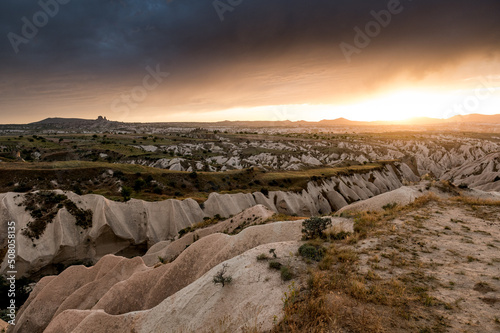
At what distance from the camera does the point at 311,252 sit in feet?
29.2

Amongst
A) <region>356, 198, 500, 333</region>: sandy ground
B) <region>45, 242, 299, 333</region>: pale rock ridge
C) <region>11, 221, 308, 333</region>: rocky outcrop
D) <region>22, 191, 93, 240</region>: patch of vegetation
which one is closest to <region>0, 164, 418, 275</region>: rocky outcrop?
<region>22, 191, 93, 240</region>: patch of vegetation

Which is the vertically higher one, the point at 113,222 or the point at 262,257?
the point at 262,257

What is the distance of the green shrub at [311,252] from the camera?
8.68 m

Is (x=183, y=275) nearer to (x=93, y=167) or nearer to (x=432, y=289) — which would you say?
(x=432, y=289)

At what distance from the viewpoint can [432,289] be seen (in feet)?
21.9

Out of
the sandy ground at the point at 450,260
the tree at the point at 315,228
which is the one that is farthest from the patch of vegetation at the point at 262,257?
the sandy ground at the point at 450,260

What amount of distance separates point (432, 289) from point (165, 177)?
44.9 metres

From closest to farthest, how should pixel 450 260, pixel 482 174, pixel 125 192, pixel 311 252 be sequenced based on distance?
pixel 450 260
pixel 311 252
pixel 125 192
pixel 482 174

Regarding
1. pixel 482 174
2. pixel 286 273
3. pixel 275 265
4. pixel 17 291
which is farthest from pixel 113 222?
pixel 482 174

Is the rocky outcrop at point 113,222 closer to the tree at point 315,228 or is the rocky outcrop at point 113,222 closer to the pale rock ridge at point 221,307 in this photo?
the pale rock ridge at point 221,307

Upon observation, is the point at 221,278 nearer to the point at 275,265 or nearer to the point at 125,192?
the point at 275,265

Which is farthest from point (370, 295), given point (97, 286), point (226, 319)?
point (97, 286)

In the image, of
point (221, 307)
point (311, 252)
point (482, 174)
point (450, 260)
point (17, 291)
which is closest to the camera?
point (221, 307)

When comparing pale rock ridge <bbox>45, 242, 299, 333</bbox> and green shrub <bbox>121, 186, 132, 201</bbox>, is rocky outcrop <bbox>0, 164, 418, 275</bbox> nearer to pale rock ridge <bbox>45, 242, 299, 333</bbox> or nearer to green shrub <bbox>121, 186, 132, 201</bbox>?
green shrub <bbox>121, 186, 132, 201</bbox>
